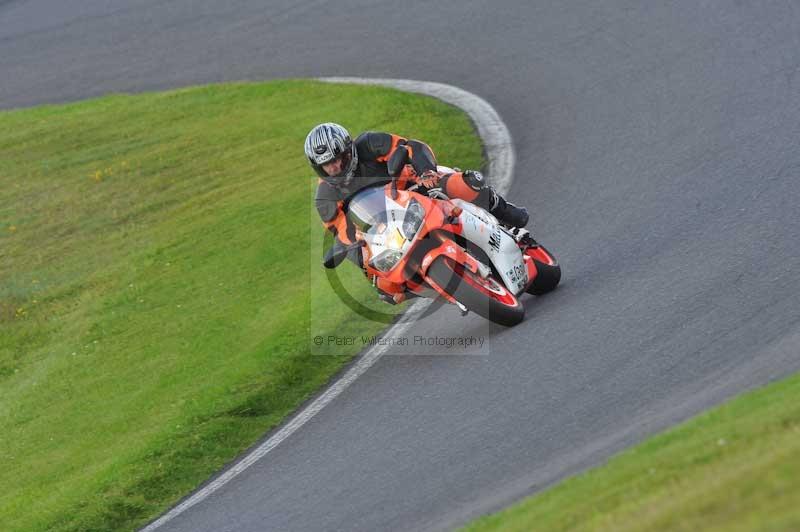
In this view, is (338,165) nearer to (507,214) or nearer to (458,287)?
(458,287)

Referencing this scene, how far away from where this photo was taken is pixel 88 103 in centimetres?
2097

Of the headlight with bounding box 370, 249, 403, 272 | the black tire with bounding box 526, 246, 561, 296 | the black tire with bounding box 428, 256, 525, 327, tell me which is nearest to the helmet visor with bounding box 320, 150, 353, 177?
the headlight with bounding box 370, 249, 403, 272

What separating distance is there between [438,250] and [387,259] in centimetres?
47

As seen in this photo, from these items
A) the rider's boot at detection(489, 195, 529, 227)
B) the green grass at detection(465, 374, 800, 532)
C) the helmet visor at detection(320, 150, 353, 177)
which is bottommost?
the rider's boot at detection(489, 195, 529, 227)

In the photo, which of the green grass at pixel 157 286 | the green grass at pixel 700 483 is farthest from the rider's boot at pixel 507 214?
the green grass at pixel 700 483

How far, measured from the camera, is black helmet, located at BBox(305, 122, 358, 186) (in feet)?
33.3

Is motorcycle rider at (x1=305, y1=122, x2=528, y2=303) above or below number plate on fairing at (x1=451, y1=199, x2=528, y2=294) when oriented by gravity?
above

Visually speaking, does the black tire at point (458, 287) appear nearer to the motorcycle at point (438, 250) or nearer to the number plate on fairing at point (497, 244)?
the motorcycle at point (438, 250)

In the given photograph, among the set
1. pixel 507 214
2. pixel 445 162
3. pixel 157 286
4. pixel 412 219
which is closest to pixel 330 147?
pixel 412 219

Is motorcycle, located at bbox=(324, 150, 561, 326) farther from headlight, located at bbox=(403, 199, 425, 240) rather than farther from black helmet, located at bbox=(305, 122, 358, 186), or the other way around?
black helmet, located at bbox=(305, 122, 358, 186)

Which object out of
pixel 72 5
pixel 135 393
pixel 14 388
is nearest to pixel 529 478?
pixel 135 393

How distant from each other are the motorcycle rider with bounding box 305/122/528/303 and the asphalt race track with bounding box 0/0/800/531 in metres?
1.14

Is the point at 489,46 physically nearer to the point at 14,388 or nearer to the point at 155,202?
the point at 155,202

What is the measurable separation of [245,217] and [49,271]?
2545 millimetres
